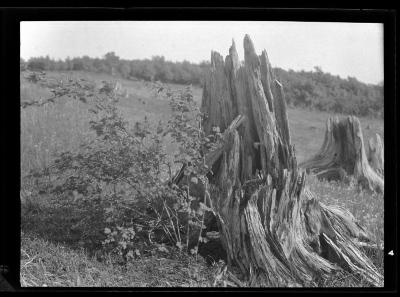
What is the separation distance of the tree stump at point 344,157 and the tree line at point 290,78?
139 mm

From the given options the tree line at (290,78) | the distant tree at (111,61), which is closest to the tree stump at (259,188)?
the tree line at (290,78)

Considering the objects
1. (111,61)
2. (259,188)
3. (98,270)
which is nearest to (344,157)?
(259,188)

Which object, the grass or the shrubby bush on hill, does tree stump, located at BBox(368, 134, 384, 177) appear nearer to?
the shrubby bush on hill

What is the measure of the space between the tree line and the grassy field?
0.25 feet

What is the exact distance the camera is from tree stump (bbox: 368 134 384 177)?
5082 millimetres

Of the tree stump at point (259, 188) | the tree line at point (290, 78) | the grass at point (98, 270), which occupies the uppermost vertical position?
the tree line at point (290, 78)

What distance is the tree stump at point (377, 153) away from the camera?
508 cm

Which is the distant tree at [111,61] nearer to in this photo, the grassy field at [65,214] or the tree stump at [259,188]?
the grassy field at [65,214]

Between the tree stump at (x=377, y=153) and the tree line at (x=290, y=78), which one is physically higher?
the tree line at (x=290, y=78)

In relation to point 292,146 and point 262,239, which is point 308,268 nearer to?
point 262,239

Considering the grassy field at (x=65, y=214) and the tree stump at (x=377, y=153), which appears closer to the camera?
the grassy field at (x=65, y=214)

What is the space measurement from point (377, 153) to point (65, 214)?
271cm

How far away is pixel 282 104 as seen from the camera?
504cm
